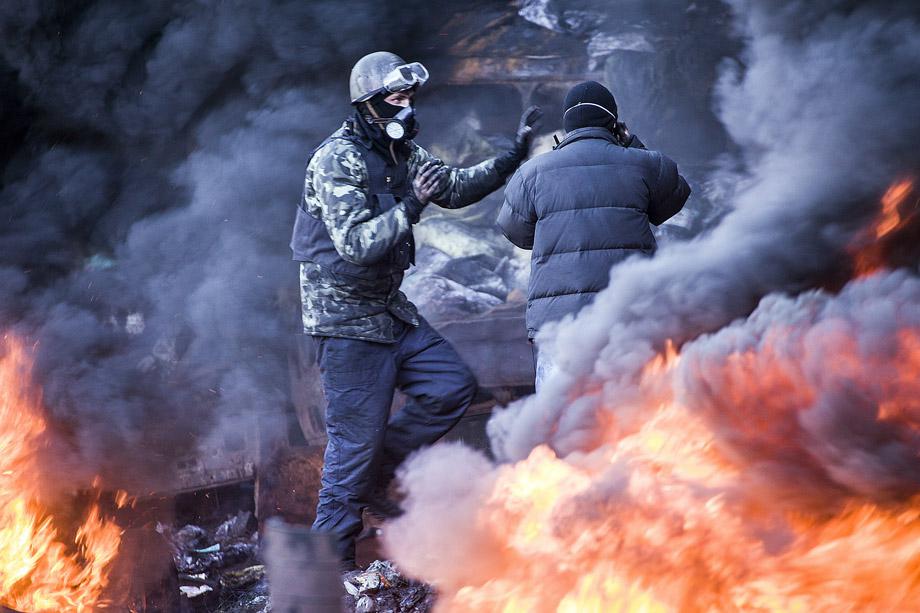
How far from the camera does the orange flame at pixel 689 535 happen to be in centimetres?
271

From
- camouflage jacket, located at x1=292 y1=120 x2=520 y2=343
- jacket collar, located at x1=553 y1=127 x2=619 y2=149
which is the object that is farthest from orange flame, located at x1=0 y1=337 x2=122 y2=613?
jacket collar, located at x1=553 y1=127 x2=619 y2=149

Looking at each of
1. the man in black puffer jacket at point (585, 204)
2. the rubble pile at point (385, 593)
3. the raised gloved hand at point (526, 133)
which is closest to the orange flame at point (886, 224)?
the man in black puffer jacket at point (585, 204)

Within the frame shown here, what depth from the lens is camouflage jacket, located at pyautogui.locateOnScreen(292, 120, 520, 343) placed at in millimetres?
3703

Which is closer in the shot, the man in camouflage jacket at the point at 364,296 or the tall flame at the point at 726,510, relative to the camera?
the tall flame at the point at 726,510

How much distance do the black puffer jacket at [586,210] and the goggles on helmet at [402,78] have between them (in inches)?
24.6

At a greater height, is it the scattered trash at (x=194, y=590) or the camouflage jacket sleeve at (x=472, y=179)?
the camouflage jacket sleeve at (x=472, y=179)

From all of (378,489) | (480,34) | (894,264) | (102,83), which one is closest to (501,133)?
(480,34)

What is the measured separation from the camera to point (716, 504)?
9.46 feet

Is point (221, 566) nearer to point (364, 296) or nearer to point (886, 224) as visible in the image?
point (364, 296)

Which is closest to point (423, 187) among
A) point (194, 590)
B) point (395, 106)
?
point (395, 106)

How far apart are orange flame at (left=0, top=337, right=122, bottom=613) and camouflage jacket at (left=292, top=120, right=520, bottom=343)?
1.71 meters

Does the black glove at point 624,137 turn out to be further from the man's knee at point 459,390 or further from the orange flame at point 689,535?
the orange flame at point 689,535

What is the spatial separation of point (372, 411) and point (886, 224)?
6.85 ft

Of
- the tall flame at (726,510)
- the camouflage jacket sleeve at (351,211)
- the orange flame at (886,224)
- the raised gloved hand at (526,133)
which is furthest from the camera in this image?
the raised gloved hand at (526,133)
